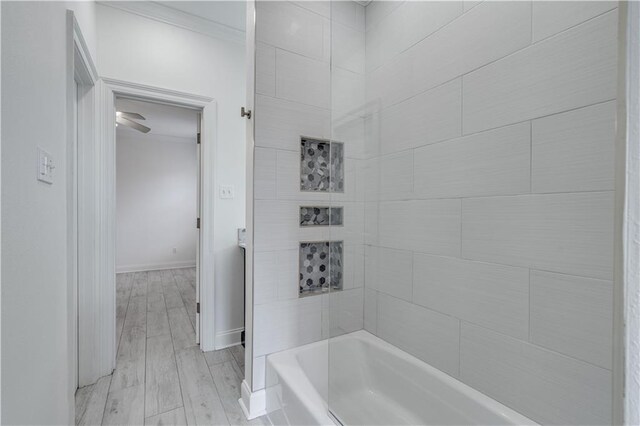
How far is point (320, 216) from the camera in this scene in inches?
69.2

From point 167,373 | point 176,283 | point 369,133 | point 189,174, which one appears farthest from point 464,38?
point 189,174

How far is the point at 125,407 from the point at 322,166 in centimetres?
180

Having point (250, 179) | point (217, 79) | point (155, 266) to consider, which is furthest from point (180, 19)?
point (155, 266)

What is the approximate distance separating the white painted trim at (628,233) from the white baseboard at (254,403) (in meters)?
1.59

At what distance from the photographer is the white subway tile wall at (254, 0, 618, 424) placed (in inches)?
36.1

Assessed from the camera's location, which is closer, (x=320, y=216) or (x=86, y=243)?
(x=320, y=216)

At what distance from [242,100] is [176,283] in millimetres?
3186

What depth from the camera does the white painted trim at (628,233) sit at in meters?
0.35

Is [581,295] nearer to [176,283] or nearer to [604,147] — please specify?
[604,147]

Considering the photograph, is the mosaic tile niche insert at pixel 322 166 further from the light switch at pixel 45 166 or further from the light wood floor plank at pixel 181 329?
the light wood floor plank at pixel 181 329

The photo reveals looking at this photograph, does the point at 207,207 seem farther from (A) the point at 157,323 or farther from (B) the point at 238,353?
(A) the point at 157,323

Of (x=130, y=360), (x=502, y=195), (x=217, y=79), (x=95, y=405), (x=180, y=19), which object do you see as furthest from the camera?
(x=217, y=79)

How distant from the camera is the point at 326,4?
1721mm

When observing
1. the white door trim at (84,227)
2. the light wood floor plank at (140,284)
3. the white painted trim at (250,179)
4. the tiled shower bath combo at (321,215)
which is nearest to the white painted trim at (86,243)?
the white door trim at (84,227)
